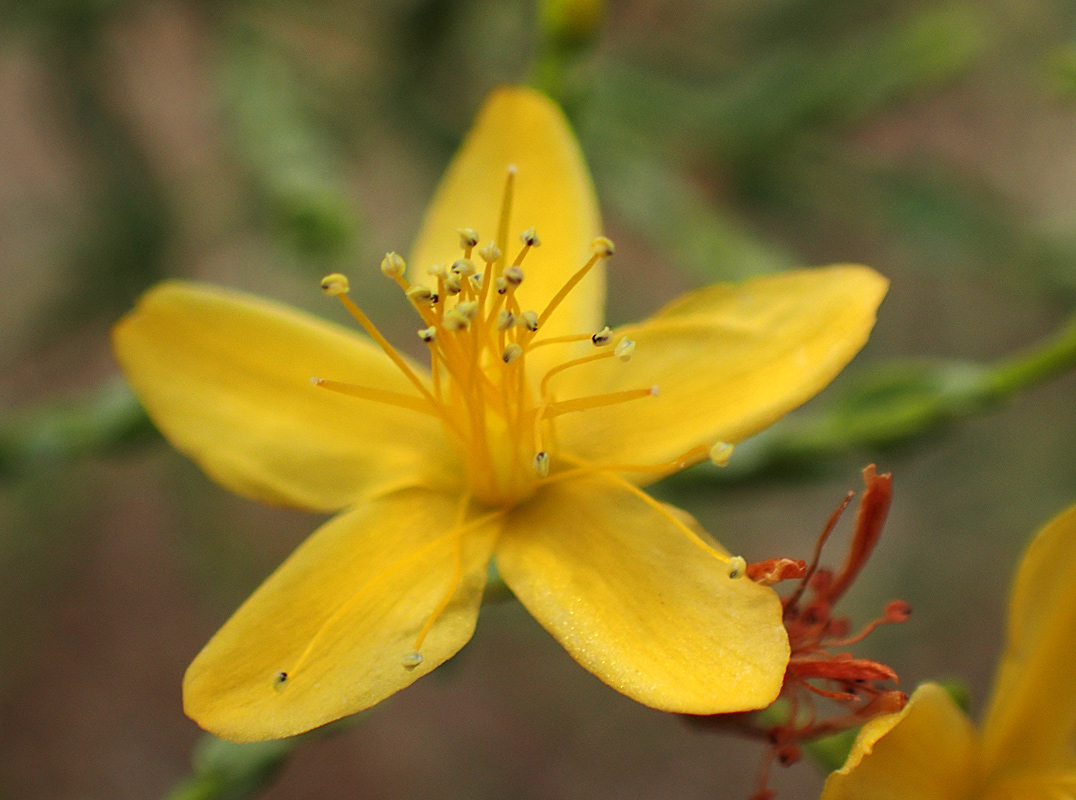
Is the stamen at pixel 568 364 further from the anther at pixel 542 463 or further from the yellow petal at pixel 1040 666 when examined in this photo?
the yellow petal at pixel 1040 666

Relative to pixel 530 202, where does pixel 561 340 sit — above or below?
below

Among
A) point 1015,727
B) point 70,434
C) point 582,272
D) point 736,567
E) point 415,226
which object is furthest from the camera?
point 415,226

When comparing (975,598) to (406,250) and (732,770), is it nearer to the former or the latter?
(732,770)

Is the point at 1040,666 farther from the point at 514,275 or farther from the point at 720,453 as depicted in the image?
the point at 514,275

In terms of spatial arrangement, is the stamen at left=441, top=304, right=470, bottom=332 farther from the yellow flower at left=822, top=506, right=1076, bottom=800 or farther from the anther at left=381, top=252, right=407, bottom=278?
the yellow flower at left=822, top=506, right=1076, bottom=800

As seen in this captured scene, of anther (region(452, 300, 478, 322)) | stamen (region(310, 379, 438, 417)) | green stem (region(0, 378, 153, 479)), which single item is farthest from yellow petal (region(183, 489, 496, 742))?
green stem (region(0, 378, 153, 479))

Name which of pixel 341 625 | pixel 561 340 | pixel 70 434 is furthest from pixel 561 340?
pixel 70 434
